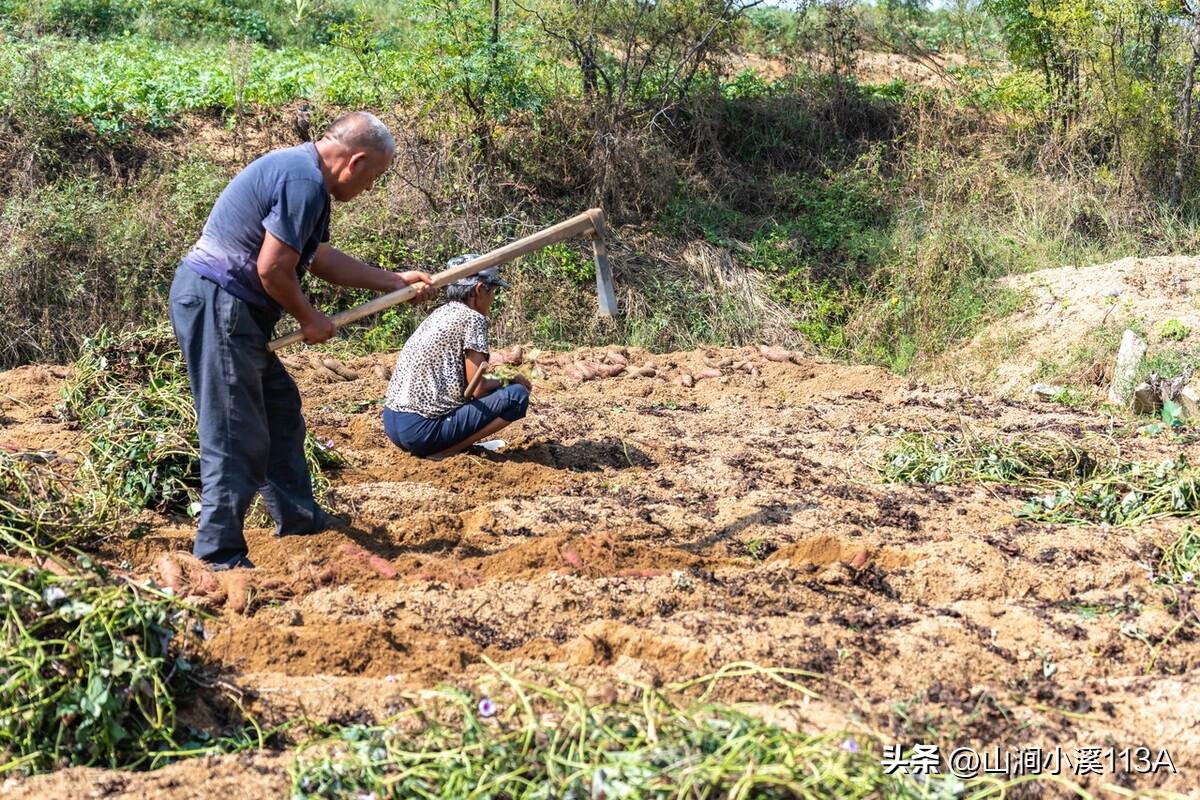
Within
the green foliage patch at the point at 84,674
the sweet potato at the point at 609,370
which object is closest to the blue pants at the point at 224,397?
the green foliage patch at the point at 84,674

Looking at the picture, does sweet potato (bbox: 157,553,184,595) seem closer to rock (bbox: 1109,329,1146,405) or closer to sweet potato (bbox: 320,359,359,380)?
sweet potato (bbox: 320,359,359,380)

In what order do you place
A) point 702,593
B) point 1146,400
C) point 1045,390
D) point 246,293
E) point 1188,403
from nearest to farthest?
point 702,593 < point 246,293 < point 1188,403 < point 1146,400 < point 1045,390

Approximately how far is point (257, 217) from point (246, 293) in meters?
0.28

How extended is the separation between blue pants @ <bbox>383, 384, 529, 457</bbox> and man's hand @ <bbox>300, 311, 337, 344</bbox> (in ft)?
4.44

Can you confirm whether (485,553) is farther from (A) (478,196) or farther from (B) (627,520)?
(A) (478,196)

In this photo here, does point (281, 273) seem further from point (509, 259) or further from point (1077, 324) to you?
point (1077, 324)

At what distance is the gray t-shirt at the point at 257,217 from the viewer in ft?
13.6

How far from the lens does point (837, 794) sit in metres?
2.46

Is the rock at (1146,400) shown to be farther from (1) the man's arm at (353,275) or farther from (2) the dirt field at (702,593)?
(1) the man's arm at (353,275)

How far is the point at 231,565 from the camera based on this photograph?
4.36 metres

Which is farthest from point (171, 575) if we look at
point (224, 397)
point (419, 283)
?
point (419, 283)

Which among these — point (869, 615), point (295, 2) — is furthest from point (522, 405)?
point (295, 2)

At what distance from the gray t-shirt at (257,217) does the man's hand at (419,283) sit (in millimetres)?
780

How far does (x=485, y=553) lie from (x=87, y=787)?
2.20 m
